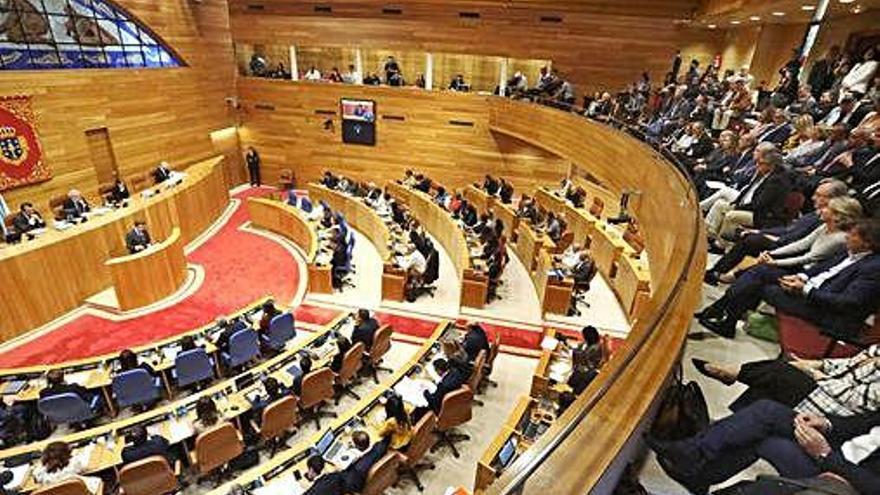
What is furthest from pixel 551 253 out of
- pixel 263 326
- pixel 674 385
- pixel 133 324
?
pixel 133 324

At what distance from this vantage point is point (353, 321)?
7.69m

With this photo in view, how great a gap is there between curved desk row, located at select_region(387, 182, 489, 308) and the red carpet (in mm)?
3396

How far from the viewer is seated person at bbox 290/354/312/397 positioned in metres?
5.72

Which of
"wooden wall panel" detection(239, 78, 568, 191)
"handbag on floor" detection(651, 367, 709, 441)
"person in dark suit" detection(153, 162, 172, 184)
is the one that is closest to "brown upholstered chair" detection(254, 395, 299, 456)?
"handbag on floor" detection(651, 367, 709, 441)

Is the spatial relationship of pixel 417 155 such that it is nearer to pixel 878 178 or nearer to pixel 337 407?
pixel 337 407

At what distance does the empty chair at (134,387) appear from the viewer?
224 inches

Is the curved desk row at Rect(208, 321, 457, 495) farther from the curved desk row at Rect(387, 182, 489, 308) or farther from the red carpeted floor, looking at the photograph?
the curved desk row at Rect(387, 182, 489, 308)

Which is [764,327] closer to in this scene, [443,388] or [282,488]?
[443,388]

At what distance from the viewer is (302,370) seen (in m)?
6.00

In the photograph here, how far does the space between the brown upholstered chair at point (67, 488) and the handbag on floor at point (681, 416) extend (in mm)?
4677

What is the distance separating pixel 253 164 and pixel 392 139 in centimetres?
518

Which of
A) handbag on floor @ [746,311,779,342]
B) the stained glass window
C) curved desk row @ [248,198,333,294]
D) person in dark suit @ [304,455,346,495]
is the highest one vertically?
the stained glass window

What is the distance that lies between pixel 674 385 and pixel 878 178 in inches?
132

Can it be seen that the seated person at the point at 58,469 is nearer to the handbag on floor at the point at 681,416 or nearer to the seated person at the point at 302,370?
the seated person at the point at 302,370
